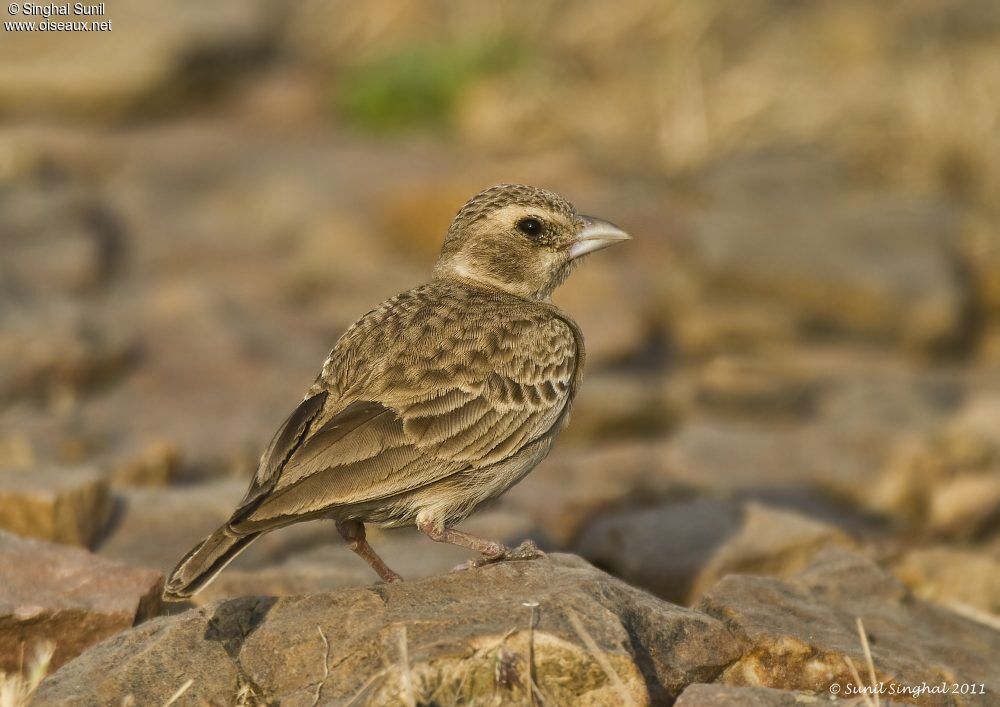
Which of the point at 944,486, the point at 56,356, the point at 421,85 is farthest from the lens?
the point at 421,85

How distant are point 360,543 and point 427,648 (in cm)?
147

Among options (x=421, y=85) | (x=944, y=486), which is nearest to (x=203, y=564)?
(x=944, y=486)

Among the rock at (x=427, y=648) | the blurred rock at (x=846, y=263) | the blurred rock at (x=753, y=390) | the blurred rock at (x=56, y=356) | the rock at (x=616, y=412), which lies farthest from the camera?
the blurred rock at (x=846, y=263)

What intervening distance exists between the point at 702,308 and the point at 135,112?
6.61 m

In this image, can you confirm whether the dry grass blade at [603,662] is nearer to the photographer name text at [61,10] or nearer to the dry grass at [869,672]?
the dry grass at [869,672]

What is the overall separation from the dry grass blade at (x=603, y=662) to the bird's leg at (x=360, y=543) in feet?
4.57

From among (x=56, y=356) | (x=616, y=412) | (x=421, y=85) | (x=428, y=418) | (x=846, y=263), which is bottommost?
(x=616, y=412)

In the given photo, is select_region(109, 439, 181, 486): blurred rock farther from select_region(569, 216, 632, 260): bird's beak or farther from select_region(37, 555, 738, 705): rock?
select_region(37, 555, 738, 705): rock

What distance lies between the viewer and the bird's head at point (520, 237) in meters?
6.48

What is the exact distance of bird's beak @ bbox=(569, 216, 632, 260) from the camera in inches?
256

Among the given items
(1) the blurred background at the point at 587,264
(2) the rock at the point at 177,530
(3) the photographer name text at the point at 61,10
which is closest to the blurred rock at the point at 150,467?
(1) the blurred background at the point at 587,264

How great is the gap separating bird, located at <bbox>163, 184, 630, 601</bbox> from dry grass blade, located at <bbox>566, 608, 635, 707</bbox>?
0.91 m

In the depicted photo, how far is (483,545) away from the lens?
5238mm

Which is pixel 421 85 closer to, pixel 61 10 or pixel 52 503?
pixel 61 10
